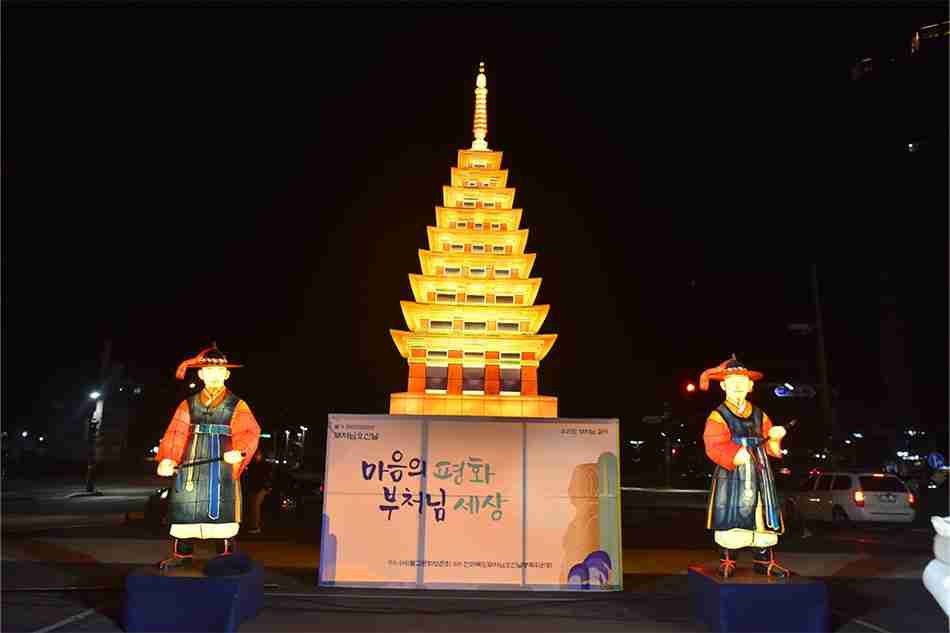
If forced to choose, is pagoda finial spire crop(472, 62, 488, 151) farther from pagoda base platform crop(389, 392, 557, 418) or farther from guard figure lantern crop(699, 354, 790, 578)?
guard figure lantern crop(699, 354, 790, 578)

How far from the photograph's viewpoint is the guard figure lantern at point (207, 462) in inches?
251

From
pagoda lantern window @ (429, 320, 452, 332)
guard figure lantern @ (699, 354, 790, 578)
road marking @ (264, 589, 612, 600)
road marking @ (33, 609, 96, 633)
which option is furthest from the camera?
pagoda lantern window @ (429, 320, 452, 332)

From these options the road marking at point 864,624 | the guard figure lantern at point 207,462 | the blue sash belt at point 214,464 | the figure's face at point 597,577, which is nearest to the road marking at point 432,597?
the figure's face at point 597,577

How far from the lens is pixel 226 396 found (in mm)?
6863

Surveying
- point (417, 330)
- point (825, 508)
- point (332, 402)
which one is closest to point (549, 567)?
point (825, 508)

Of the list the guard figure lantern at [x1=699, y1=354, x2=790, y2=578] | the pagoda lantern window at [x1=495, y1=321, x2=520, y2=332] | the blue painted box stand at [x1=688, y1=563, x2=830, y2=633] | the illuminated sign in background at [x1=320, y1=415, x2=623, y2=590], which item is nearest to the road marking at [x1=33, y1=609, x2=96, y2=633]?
the illuminated sign in background at [x1=320, y1=415, x2=623, y2=590]

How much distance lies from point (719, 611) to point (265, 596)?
4536mm

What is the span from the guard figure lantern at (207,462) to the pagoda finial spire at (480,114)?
Answer: 23872 millimetres

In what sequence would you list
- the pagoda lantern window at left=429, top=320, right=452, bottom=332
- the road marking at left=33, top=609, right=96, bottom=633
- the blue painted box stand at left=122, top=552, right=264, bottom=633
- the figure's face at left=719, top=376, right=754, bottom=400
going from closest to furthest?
the blue painted box stand at left=122, top=552, right=264, bottom=633 < the road marking at left=33, top=609, right=96, bottom=633 < the figure's face at left=719, top=376, right=754, bottom=400 < the pagoda lantern window at left=429, top=320, right=452, bottom=332

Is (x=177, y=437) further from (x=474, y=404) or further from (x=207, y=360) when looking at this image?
(x=474, y=404)

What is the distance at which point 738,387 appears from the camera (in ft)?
21.9

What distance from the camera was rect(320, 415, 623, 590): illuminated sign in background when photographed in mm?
7523

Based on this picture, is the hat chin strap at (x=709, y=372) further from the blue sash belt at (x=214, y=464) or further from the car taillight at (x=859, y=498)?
the car taillight at (x=859, y=498)

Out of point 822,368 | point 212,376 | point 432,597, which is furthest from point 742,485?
point 822,368
